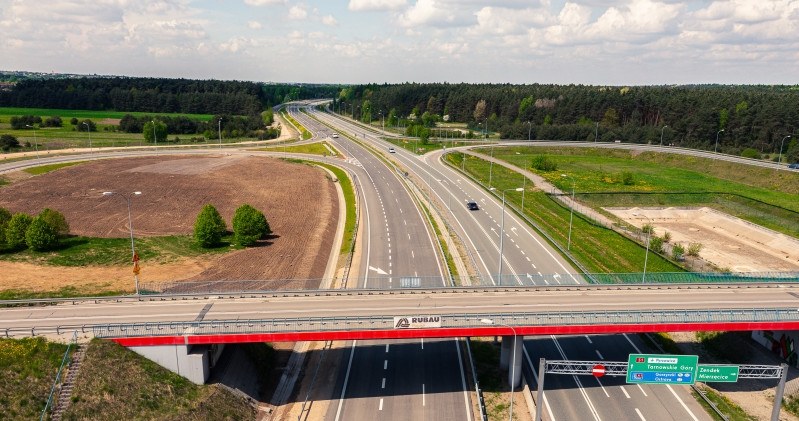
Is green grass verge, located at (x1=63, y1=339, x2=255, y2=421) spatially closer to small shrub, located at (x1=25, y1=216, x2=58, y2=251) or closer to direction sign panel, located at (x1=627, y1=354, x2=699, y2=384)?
direction sign panel, located at (x1=627, y1=354, x2=699, y2=384)

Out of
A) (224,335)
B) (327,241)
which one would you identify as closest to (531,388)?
(224,335)

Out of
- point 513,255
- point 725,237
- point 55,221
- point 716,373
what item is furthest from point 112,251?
point 725,237

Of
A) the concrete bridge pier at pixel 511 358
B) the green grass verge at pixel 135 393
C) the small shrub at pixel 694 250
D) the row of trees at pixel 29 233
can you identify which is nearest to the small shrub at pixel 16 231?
the row of trees at pixel 29 233

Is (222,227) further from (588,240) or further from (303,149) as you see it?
(303,149)

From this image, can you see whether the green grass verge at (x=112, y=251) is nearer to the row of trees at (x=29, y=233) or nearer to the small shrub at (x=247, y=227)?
the row of trees at (x=29, y=233)

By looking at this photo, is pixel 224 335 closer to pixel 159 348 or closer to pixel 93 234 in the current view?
pixel 159 348

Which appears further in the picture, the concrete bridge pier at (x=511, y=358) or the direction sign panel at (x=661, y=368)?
the concrete bridge pier at (x=511, y=358)

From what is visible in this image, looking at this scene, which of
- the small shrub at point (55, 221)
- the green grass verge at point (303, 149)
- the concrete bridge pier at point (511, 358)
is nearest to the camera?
the concrete bridge pier at point (511, 358)
